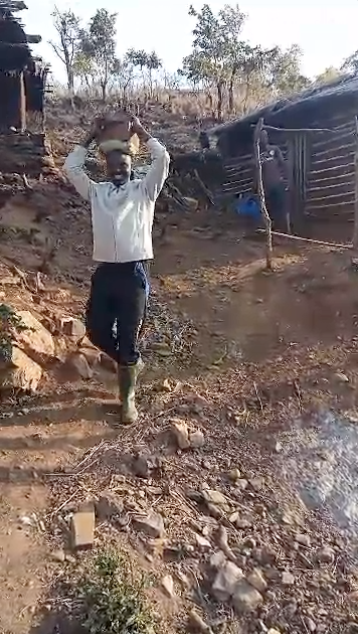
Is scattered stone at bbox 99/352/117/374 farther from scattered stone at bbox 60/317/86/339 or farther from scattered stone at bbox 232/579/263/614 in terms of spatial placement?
scattered stone at bbox 232/579/263/614

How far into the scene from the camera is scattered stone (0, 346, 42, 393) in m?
3.74

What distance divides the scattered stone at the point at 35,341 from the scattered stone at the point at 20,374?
0.08 metres

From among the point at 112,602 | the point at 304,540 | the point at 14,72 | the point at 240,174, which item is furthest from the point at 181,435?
the point at 14,72

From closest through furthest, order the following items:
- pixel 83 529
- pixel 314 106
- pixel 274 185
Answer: pixel 83 529 → pixel 314 106 → pixel 274 185

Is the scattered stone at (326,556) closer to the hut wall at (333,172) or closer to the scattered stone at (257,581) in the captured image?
the scattered stone at (257,581)

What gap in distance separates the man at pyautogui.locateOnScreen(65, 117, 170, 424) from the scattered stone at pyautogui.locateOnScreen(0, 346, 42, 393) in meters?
0.48

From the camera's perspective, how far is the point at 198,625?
103 inches

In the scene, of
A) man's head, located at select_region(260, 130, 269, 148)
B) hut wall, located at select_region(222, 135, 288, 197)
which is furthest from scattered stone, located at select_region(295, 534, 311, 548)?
hut wall, located at select_region(222, 135, 288, 197)

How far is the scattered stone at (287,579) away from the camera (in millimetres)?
2969

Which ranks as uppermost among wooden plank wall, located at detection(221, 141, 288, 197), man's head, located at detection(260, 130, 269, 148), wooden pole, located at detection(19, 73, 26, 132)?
wooden pole, located at detection(19, 73, 26, 132)

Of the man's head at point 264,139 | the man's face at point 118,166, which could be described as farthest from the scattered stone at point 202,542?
the man's head at point 264,139

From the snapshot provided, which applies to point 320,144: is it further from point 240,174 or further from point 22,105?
point 22,105

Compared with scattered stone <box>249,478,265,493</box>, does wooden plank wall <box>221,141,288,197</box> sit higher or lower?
higher

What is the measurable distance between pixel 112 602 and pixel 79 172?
2.15m
